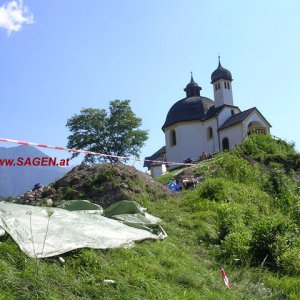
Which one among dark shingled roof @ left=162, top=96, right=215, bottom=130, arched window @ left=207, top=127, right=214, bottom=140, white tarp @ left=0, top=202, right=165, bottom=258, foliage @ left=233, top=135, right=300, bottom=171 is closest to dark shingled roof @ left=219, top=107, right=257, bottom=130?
arched window @ left=207, top=127, right=214, bottom=140

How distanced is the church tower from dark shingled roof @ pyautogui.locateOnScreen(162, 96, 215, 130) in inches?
50.4

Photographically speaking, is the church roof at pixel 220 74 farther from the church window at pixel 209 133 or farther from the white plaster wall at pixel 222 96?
the church window at pixel 209 133

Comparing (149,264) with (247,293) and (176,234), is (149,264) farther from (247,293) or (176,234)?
(176,234)

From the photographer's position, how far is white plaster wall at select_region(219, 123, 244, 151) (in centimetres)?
3859

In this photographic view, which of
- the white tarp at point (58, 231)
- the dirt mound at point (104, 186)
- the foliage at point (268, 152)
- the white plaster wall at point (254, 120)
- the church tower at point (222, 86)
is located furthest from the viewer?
the church tower at point (222, 86)

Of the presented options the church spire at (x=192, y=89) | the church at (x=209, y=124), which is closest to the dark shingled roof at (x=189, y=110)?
the church at (x=209, y=124)

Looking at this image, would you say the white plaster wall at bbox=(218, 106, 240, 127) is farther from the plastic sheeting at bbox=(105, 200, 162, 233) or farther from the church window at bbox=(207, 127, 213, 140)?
the plastic sheeting at bbox=(105, 200, 162, 233)

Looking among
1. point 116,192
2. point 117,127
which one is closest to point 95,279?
point 116,192

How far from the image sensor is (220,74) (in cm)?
4369

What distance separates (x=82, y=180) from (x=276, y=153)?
37.1ft

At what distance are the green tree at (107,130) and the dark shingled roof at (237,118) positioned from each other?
36.8 ft

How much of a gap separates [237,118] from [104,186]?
3068 cm

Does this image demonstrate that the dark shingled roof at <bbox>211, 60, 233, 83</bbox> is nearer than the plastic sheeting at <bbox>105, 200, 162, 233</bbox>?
No

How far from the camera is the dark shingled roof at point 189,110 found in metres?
42.7
